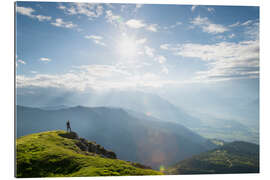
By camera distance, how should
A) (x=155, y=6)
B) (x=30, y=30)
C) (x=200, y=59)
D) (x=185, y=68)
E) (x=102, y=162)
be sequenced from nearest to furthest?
1. (x=102, y=162)
2. (x=30, y=30)
3. (x=155, y=6)
4. (x=200, y=59)
5. (x=185, y=68)

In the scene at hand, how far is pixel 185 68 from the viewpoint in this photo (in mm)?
18641

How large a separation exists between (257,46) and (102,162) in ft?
60.5

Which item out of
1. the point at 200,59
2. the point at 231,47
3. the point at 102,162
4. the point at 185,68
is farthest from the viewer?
the point at 185,68

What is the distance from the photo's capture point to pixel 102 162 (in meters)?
11.2

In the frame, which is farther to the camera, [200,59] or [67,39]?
[200,59]

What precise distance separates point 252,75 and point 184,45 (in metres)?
7.78
